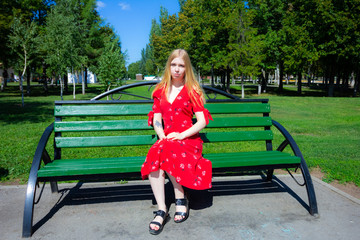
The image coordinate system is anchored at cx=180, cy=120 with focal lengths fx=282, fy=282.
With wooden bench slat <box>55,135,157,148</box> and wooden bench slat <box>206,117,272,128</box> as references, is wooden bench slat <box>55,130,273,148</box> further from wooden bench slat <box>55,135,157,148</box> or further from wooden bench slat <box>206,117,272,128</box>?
wooden bench slat <box>206,117,272,128</box>

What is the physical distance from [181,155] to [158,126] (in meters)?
0.47

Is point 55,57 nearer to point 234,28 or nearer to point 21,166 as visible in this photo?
point 234,28

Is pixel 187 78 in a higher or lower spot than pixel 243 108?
higher

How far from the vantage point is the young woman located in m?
2.62

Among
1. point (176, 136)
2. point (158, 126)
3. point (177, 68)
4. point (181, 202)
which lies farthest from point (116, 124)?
point (181, 202)

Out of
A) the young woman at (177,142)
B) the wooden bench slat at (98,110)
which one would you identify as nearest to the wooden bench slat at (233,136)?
the young woman at (177,142)

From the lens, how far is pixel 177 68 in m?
2.93

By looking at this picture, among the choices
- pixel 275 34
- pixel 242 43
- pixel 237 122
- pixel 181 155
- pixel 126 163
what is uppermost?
pixel 275 34

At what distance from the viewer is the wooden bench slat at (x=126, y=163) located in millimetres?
2547

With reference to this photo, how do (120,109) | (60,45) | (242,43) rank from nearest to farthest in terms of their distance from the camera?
(120,109) < (60,45) < (242,43)

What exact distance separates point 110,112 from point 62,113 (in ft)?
1.75

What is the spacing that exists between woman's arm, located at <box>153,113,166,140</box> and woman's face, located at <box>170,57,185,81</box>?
1.48ft

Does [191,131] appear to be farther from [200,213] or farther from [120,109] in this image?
[120,109]

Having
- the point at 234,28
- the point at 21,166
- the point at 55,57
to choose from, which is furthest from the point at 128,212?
the point at 234,28
